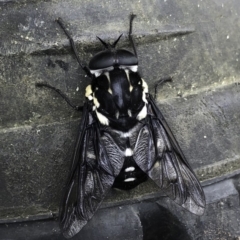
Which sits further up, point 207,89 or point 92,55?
point 92,55

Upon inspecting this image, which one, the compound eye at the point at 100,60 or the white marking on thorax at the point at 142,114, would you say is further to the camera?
the white marking on thorax at the point at 142,114

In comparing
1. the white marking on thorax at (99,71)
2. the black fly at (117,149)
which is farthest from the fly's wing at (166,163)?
the white marking on thorax at (99,71)

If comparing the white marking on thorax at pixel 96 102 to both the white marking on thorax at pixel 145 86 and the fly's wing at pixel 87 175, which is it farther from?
the white marking on thorax at pixel 145 86

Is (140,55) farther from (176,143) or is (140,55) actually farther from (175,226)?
(175,226)

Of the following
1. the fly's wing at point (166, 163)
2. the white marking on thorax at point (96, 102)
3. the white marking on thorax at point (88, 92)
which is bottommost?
the fly's wing at point (166, 163)

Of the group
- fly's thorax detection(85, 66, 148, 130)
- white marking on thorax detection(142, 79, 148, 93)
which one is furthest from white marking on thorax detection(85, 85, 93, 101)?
white marking on thorax detection(142, 79, 148, 93)

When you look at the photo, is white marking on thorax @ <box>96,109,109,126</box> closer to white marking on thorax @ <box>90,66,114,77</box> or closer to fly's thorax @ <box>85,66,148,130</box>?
fly's thorax @ <box>85,66,148,130</box>

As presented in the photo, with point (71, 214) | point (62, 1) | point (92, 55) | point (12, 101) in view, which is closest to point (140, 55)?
point (92, 55)

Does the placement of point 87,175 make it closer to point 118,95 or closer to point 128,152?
point 128,152
